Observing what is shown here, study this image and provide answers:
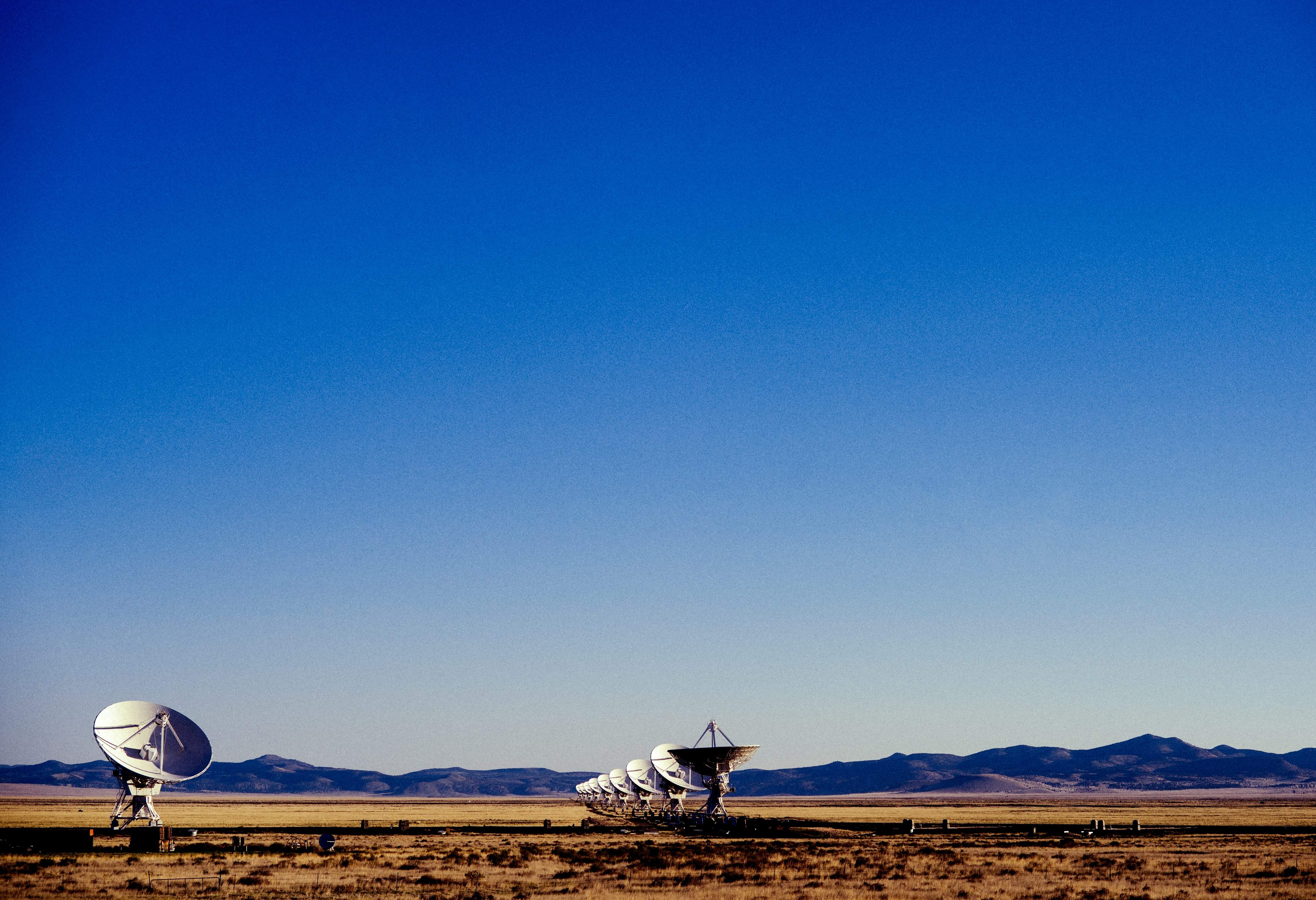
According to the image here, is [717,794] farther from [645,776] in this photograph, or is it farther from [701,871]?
[701,871]

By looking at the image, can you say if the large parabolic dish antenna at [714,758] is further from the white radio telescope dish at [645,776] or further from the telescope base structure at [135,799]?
the telescope base structure at [135,799]

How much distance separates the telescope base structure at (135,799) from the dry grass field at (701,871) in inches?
239

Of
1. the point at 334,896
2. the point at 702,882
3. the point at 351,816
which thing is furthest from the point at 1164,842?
the point at 351,816

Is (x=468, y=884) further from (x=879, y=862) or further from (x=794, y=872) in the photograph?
(x=879, y=862)

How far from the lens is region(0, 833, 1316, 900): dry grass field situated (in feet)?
128

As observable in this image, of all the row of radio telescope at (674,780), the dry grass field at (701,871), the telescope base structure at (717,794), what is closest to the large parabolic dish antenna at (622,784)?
the row of radio telescope at (674,780)

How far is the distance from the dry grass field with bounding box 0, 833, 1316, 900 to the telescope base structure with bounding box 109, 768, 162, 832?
6.07 metres

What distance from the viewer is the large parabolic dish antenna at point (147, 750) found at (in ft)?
197

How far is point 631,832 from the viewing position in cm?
7800

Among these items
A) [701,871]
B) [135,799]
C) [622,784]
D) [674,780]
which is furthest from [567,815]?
[701,871]

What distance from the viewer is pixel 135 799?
61000 millimetres

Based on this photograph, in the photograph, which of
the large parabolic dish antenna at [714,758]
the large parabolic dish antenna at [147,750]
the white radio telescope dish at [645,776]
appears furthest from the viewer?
the white radio telescope dish at [645,776]

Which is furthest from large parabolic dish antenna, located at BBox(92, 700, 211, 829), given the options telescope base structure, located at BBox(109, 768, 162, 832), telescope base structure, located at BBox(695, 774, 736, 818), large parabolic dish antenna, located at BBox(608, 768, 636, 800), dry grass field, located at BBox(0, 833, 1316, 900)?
large parabolic dish antenna, located at BBox(608, 768, 636, 800)

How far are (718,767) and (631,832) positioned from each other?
781 cm
